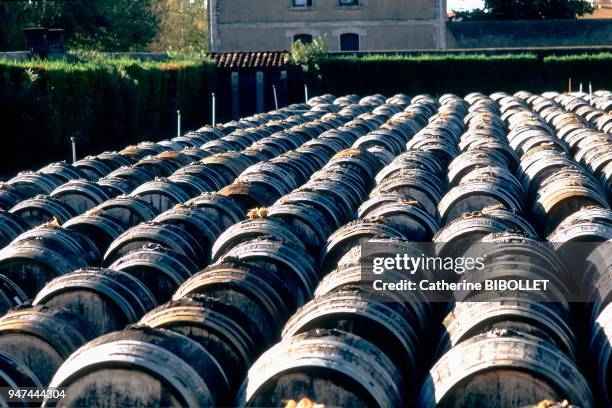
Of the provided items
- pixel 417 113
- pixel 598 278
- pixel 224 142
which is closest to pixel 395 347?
pixel 598 278

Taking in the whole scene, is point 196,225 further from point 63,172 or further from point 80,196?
point 63,172

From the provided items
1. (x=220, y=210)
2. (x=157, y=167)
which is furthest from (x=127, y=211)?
(x=157, y=167)

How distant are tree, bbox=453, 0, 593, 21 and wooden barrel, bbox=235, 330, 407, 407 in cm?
4985

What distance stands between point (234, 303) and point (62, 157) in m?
19.0

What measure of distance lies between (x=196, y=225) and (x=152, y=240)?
1.06m

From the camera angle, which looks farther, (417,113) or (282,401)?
(417,113)

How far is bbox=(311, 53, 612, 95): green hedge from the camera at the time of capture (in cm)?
4322

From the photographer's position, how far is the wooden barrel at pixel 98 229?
12.3 m

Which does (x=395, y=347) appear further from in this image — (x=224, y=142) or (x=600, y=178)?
(x=224, y=142)

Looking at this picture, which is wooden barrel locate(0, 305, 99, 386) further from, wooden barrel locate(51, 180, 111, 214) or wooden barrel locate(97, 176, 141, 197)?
wooden barrel locate(97, 176, 141, 197)

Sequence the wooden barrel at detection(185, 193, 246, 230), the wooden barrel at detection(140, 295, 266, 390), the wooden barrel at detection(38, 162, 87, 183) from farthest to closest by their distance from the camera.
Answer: the wooden barrel at detection(38, 162, 87, 183) → the wooden barrel at detection(185, 193, 246, 230) → the wooden barrel at detection(140, 295, 266, 390)

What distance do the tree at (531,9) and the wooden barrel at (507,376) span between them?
49.7 m

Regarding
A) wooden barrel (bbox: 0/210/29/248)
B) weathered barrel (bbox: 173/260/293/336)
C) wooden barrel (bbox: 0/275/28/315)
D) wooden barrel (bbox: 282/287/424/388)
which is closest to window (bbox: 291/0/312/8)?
wooden barrel (bbox: 0/210/29/248)

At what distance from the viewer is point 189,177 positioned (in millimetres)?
15305
